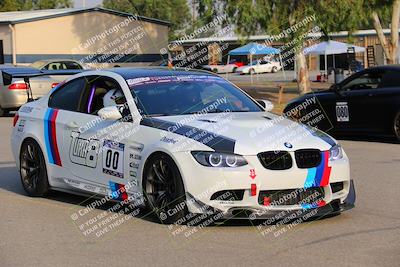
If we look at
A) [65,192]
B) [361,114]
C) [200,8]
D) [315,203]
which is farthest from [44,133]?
[200,8]

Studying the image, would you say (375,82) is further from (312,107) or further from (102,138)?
(102,138)

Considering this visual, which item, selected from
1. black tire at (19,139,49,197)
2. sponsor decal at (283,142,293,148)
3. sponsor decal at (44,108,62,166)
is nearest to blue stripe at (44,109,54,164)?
sponsor decal at (44,108,62,166)

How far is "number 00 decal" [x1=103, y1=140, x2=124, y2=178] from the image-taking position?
7.52 metres

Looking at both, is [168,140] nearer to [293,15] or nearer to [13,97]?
[13,97]

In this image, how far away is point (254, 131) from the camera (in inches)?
278

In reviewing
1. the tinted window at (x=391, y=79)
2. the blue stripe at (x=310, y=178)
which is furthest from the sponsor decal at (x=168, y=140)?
the tinted window at (x=391, y=79)

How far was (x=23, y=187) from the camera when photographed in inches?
362

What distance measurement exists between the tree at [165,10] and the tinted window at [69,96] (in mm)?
39456

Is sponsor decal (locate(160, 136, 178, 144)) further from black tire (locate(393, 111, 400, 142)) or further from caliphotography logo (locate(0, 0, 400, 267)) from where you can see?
black tire (locate(393, 111, 400, 142))

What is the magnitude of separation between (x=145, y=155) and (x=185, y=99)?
1036mm

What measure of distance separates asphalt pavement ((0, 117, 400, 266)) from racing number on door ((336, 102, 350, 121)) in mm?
6319

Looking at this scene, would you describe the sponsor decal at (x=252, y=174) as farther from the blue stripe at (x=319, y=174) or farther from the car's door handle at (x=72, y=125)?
the car's door handle at (x=72, y=125)

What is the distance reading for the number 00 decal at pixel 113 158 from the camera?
24.7 ft

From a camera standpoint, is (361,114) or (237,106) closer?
(237,106)
